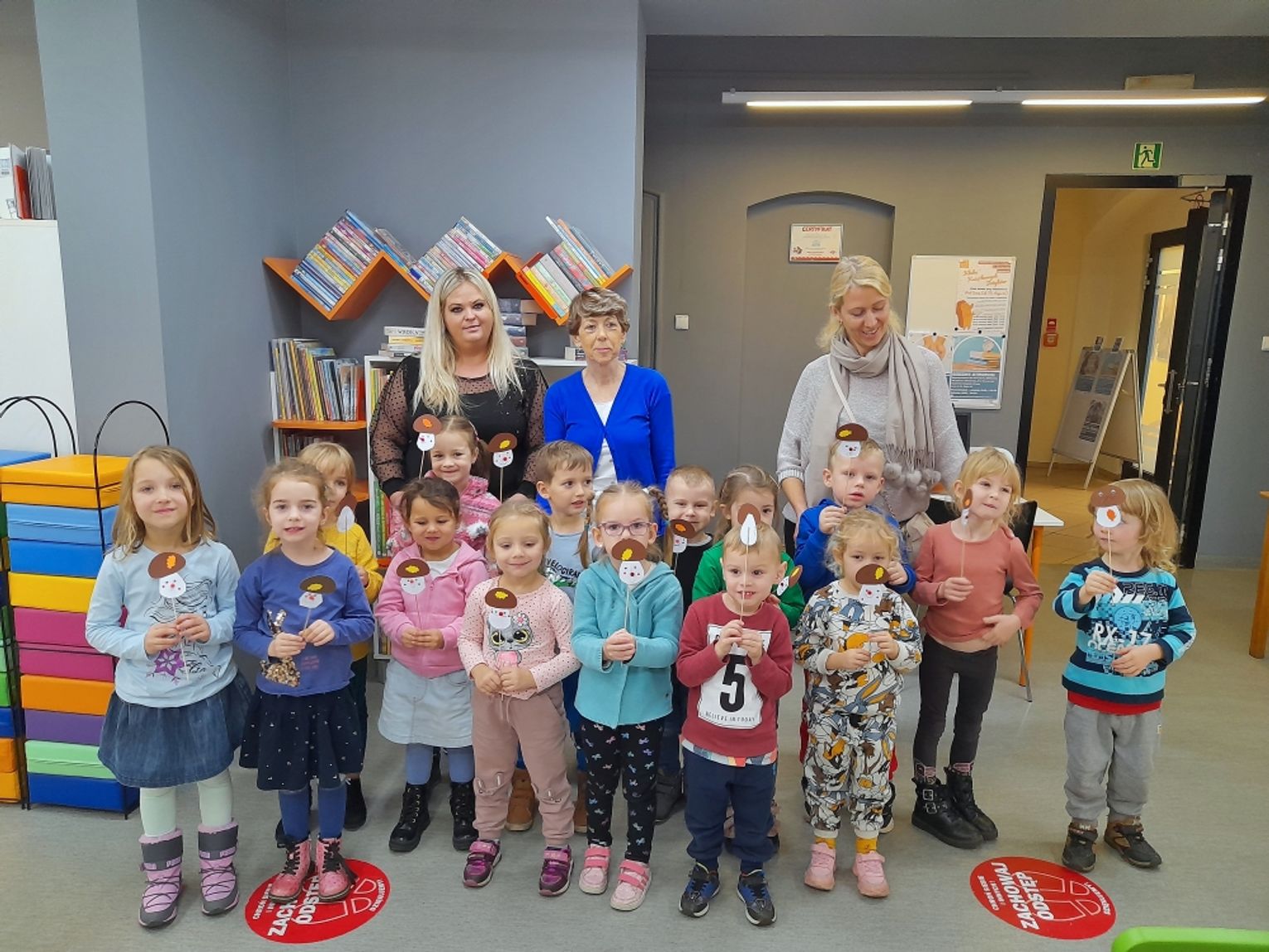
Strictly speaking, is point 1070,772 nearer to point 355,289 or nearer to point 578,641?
point 578,641

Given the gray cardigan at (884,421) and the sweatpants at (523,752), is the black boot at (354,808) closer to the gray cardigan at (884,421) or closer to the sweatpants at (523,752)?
the sweatpants at (523,752)

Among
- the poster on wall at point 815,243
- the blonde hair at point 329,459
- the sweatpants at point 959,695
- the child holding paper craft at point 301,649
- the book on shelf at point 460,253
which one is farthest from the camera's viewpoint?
the poster on wall at point 815,243

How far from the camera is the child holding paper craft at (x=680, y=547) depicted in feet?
7.13

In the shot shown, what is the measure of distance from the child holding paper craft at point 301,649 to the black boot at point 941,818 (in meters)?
1.64

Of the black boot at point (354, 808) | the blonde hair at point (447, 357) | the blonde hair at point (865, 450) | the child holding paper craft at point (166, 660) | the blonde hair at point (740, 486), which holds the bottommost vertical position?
the black boot at point (354, 808)

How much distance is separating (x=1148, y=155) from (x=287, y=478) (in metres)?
5.44

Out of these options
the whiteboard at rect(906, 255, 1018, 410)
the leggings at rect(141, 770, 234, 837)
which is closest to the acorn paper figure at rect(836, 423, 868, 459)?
the leggings at rect(141, 770, 234, 837)

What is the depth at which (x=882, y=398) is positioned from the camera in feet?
8.04

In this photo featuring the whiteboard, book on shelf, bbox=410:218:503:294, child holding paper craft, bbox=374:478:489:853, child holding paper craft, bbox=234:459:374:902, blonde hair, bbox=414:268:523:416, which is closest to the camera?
child holding paper craft, bbox=234:459:374:902

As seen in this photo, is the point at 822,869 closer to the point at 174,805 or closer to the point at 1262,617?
the point at 174,805

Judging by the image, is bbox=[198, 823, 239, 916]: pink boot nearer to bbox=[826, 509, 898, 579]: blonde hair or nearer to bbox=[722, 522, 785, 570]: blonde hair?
bbox=[722, 522, 785, 570]: blonde hair

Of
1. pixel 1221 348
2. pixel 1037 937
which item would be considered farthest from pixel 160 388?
pixel 1221 348

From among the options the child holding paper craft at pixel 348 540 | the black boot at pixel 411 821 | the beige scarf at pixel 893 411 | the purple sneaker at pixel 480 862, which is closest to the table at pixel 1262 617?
the beige scarf at pixel 893 411

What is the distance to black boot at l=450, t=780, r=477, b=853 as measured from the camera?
2363mm
